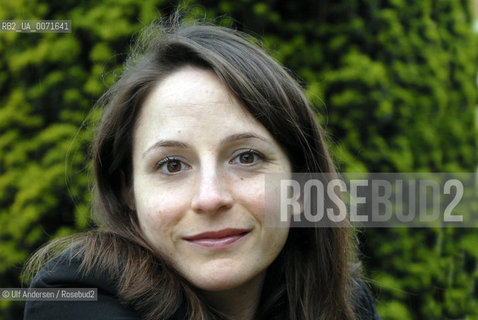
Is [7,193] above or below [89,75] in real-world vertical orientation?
below

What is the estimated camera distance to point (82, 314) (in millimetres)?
1617

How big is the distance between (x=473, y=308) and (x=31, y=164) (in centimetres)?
365

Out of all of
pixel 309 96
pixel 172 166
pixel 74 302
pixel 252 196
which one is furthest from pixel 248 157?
pixel 309 96

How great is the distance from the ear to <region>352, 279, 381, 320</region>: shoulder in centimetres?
99

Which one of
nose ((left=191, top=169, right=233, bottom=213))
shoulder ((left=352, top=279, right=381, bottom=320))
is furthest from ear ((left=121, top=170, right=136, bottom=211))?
shoulder ((left=352, top=279, right=381, bottom=320))

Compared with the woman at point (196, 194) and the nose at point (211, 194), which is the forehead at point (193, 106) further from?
the nose at point (211, 194)

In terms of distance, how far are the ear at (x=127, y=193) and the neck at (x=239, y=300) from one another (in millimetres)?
413

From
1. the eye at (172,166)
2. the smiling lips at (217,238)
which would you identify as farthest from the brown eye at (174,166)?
the smiling lips at (217,238)

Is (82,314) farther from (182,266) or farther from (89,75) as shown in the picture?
(89,75)

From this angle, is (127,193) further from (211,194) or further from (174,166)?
(211,194)

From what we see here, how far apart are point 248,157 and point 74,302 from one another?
27.1 inches

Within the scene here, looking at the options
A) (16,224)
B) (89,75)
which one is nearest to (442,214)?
(89,75)

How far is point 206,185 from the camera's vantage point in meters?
1.63

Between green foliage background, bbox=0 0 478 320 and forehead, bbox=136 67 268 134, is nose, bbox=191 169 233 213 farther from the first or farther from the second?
green foliage background, bbox=0 0 478 320
